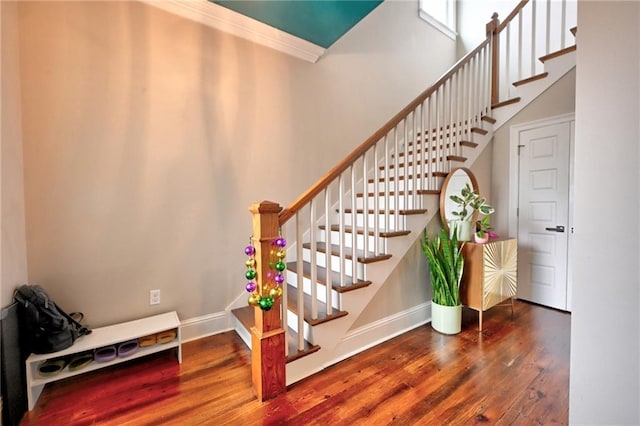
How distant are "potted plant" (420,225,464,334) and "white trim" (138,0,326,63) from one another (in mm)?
2185

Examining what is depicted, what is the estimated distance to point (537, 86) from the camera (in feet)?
9.61

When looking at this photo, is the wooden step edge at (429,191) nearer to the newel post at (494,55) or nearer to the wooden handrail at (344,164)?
the wooden handrail at (344,164)

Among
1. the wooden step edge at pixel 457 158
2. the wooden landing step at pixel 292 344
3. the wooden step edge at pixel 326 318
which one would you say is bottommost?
the wooden landing step at pixel 292 344

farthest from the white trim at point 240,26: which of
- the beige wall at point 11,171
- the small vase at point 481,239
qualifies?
the small vase at point 481,239

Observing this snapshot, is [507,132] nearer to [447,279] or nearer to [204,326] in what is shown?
[447,279]

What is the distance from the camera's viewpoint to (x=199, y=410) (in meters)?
1.55

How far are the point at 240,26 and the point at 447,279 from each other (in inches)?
110

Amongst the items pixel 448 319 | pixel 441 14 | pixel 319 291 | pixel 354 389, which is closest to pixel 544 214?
pixel 448 319

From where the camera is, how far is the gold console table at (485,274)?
2391mm

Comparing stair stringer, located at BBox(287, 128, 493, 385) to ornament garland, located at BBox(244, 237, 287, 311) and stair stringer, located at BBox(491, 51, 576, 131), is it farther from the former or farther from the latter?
stair stringer, located at BBox(491, 51, 576, 131)

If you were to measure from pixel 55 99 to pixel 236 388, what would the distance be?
7.20 feet

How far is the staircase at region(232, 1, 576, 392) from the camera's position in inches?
74.2

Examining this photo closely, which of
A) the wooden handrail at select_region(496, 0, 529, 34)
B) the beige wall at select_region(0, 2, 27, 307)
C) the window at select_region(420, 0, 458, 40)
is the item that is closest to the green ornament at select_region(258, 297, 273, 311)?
the beige wall at select_region(0, 2, 27, 307)

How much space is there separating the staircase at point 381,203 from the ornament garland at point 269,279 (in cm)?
14
